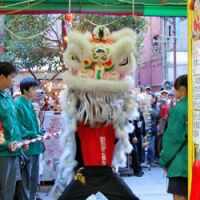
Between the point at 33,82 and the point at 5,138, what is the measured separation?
1.32 meters

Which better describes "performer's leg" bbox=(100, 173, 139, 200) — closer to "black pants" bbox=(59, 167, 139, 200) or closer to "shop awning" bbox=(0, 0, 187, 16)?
"black pants" bbox=(59, 167, 139, 200)

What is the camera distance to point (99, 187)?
146 inches

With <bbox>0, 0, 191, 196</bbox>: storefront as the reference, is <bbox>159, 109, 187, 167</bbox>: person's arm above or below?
below

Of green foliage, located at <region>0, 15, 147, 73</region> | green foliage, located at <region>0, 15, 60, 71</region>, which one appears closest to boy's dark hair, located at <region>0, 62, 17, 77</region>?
green foliage, located at <region>0, 15, 147, 73</region>

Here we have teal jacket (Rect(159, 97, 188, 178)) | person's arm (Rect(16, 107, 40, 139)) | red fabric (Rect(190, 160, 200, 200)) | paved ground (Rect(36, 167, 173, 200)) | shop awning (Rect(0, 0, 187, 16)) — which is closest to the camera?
red fabric (Rect(190, 160, 200, 200))

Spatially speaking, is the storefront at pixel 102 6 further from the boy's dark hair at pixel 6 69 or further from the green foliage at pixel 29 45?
the green foliage at pixel 29 45

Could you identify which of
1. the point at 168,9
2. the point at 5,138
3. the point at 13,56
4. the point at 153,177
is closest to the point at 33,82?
the point at 5,138

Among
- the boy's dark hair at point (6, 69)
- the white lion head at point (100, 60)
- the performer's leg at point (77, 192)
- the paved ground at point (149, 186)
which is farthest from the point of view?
the paved ground at point (149, 186)

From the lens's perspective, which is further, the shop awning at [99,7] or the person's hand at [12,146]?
the shop awning at [99,7]

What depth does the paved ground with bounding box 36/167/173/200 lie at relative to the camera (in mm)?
7383

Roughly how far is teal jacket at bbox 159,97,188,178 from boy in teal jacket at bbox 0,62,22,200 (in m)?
1.58

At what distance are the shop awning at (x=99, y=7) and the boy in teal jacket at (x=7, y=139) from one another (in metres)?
1.44

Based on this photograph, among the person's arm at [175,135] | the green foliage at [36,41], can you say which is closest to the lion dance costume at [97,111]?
the person's arm at [175,135]

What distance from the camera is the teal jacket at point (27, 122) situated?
5.76 m
